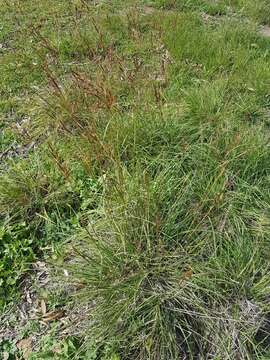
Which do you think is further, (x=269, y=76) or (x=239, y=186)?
(x=269, y=76)

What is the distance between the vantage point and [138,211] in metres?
2.41

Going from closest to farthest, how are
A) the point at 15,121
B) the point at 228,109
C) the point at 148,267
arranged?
the point at 148,267, the point at 228,109, the point at 15,121

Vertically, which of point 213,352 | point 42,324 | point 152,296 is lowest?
point 42,324

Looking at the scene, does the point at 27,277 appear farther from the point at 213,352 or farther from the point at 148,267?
the point at 213,352

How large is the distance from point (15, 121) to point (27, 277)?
174cm

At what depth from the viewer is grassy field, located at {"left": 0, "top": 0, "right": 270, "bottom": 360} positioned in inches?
84.2

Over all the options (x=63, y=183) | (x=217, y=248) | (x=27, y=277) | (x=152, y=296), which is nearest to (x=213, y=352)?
(x=152, y=296)

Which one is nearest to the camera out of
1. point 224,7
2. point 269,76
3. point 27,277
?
point 27,277

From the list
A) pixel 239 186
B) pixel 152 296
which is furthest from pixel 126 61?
pixel 152 296

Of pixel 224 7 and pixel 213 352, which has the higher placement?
pixel 224 7

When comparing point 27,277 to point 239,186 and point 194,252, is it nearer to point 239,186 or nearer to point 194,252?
point 194,252

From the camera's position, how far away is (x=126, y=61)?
4.48 meters

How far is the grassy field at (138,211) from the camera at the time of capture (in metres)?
2.14

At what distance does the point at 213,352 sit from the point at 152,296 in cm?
43
